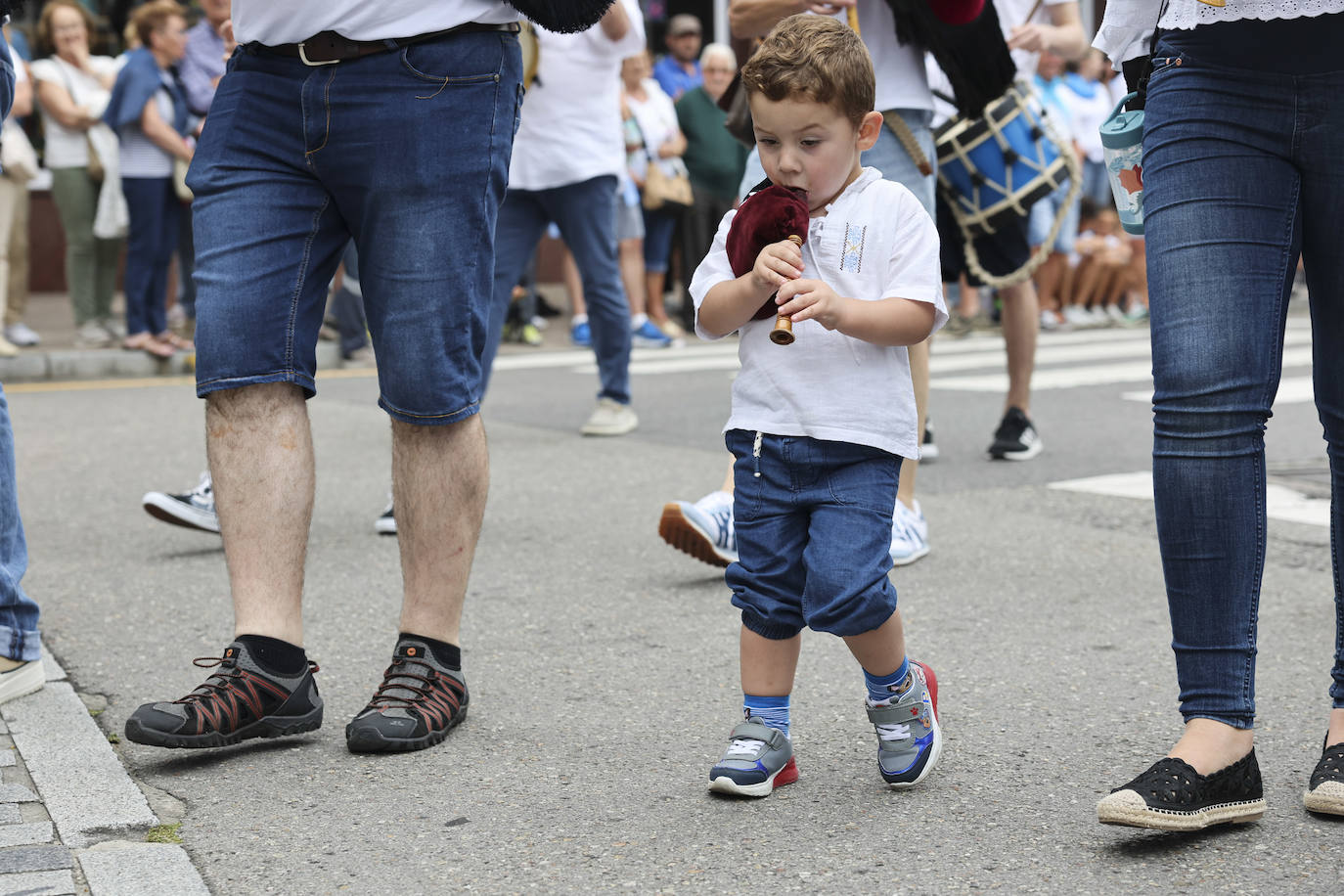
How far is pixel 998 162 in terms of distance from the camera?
17.9 feet

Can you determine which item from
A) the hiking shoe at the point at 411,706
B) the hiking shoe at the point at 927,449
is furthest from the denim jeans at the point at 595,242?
the hiking shoe at the point at 411,706

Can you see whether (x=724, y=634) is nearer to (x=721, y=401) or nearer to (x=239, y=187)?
(x=239, y=187)

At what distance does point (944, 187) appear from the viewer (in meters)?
5.57

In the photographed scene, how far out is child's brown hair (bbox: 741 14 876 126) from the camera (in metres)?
2.59

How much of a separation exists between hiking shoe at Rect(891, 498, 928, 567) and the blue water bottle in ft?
5.58

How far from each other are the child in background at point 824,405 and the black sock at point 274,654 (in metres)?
0.77

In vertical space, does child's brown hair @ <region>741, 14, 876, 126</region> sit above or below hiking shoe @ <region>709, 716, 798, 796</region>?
above

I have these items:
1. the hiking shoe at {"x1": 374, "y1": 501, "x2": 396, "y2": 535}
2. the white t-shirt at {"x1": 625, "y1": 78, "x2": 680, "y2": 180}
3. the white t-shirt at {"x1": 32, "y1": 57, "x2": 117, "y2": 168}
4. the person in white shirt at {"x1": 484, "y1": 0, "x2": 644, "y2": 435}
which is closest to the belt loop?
the hiking shoe at {"x1": 374, "y1": 501, "x2": 396, "y2": 535}

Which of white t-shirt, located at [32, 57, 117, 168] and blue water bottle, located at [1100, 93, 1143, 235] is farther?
white t-shirt, located at [32, 57, 117, 168]

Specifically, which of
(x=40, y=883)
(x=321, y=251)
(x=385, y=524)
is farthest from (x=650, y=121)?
(x=40, y=883)

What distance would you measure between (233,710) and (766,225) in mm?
1203

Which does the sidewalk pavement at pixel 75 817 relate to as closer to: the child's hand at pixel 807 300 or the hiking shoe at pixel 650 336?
the child's hand at pixel 807 300

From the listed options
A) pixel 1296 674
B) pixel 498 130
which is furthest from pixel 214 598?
pixel 1296 674

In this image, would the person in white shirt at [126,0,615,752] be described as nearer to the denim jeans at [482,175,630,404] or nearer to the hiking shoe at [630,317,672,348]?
the denim jeans at [482,175,630,404]
